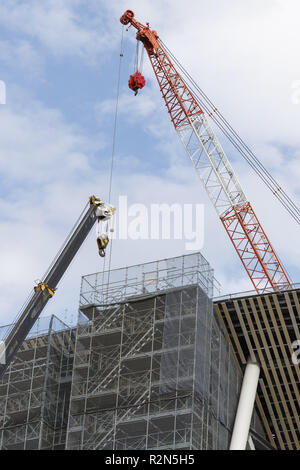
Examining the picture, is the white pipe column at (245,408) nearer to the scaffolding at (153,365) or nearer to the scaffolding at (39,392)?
the scaffolding at (153,365)

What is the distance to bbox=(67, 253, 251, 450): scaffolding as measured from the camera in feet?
193

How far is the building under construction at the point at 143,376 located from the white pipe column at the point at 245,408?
59cm

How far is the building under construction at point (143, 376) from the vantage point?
5912 centimetres

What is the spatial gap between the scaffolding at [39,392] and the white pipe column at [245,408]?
10.9 metres

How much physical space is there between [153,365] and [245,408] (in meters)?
7.67

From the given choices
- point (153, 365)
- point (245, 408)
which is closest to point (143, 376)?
point (153, 365)

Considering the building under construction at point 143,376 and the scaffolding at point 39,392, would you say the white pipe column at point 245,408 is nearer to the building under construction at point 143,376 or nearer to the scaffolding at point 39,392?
the building under construction at point 143,376

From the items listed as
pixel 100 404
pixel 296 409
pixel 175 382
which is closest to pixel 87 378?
pixel 100 404

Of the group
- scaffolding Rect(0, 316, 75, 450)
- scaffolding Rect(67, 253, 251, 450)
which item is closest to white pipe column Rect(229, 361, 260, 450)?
scaffolding Rect(67, 253, 251, 450)

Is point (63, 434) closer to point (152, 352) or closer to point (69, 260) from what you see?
point (152, 352)

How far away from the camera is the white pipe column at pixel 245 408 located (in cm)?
6259

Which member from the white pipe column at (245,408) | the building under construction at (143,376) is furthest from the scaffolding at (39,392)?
the white pipe column at (245,408)

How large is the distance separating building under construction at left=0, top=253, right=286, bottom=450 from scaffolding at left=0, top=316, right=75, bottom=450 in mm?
67

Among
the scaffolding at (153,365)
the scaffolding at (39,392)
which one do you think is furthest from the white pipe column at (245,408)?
the scaffolding at (39,392)
